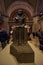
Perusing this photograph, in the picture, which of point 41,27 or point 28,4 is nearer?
point 41,27

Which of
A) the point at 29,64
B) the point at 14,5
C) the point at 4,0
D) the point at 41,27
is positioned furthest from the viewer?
the point at 14,5

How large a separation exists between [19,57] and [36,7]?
1913cm

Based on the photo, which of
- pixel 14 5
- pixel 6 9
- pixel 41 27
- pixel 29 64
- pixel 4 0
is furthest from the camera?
pixel 14 5

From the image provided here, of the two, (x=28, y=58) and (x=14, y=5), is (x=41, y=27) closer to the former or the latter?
(x=14, y=5)

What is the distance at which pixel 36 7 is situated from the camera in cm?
2448

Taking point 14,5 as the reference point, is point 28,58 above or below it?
below

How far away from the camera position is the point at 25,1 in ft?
87.5

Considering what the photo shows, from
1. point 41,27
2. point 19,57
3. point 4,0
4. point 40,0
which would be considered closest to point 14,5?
point 4,0

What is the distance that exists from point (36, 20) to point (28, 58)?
18.9 m

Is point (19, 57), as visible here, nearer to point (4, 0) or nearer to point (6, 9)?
point (4, 0)

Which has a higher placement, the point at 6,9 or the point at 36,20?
the point at 6,9

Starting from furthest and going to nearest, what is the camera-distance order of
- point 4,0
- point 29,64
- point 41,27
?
point 4,0, point 41,27, point 29,64

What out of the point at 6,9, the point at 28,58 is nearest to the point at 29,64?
the point at 28,58

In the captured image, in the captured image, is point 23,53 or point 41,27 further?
point 41,27
